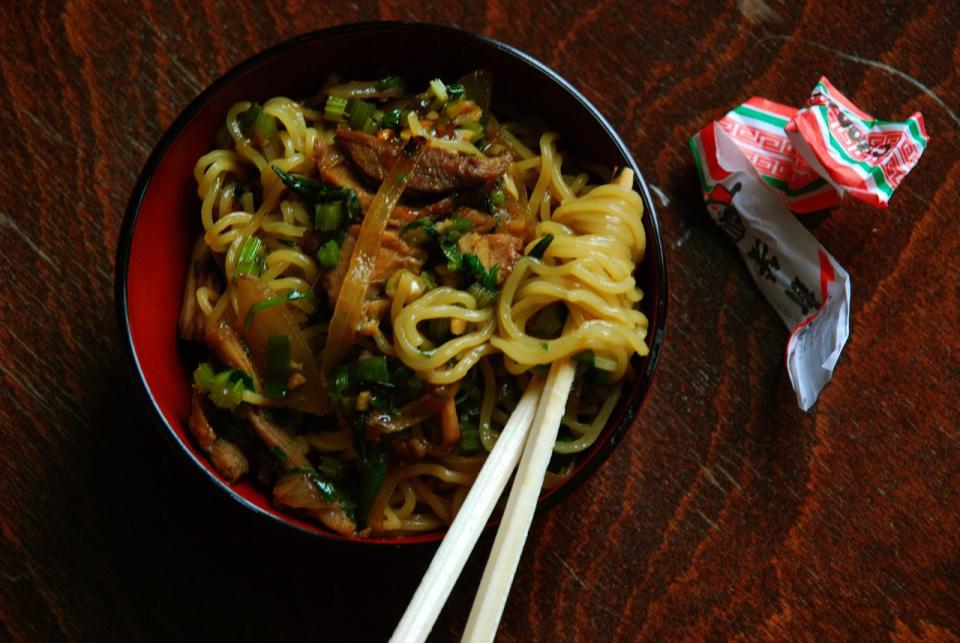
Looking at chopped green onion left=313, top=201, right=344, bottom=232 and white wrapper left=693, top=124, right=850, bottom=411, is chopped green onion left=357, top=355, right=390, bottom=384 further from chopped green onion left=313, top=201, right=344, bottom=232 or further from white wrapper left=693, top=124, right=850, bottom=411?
white wrapper left=693, top=124, right=850, bottom=411

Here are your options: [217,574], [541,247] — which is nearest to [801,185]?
[541,247]

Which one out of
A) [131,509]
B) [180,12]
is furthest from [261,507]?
[180,12]

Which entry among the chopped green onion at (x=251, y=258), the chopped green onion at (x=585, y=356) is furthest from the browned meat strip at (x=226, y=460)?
the chopped green onion at (x=585, y=356)

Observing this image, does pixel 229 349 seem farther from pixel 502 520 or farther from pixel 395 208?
pixel 502 520

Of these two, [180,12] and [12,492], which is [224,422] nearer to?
[12,492]

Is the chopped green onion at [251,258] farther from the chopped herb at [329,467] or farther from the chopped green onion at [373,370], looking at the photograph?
the chopped herb at [329,467]

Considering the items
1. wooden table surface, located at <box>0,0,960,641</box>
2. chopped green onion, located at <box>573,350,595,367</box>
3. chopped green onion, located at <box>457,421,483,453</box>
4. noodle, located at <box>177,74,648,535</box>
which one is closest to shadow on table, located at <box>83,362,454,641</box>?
wooden table surface, located at <box>0,0,960,641</box>
